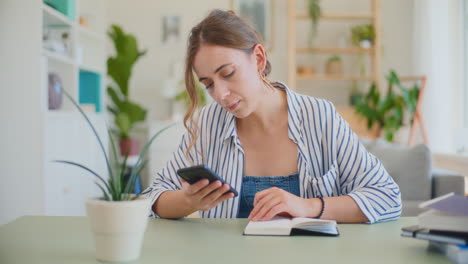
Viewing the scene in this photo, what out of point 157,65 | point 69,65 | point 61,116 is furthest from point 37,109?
point 157,65

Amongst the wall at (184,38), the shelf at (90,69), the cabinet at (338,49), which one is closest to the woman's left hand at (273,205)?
the shelf at (90,69)

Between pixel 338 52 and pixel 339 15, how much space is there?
16.6 inches

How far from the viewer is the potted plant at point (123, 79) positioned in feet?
17.3

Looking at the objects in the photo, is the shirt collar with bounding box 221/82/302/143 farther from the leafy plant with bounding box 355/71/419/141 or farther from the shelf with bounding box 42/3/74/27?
the leafy plant with bounding box 355/71/419/141

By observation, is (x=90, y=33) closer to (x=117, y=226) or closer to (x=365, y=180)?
(x=365, y=180)

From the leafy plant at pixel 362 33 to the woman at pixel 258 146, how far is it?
13.8 ft

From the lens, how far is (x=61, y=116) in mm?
3529

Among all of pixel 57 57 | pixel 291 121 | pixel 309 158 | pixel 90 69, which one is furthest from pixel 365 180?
pixel 90 69

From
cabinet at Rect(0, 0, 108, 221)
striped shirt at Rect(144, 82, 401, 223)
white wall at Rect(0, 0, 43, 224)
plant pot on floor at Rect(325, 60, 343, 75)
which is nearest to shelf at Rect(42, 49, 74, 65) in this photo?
cabinet at Rect(0, 0, 108, 221)

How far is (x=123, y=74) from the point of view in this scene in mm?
5371

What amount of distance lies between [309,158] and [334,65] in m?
4.37

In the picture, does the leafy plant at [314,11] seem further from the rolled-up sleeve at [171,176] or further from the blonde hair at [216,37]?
the rolled-up sleeve at [171,176]

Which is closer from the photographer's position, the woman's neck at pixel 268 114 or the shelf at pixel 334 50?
the woman's neck at pixel 268 114

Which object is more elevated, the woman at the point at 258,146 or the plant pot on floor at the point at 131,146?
the woman at the point at 258,146
